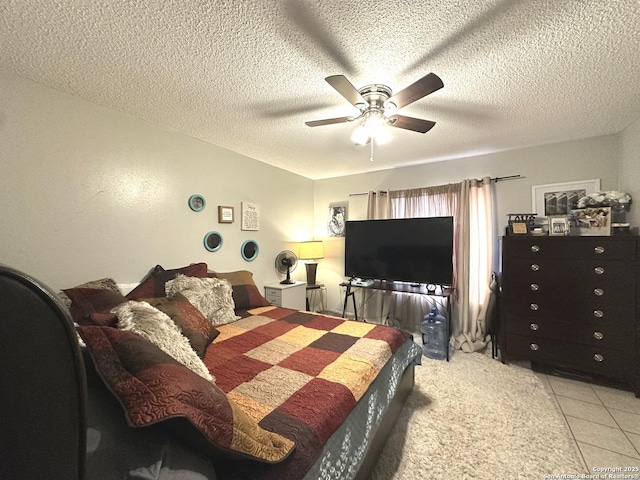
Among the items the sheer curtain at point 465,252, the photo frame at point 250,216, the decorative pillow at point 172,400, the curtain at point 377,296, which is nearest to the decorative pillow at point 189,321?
the decorative pillow at point 172,400

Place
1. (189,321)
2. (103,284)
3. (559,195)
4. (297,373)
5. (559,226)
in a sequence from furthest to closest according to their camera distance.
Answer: (559,195), (559,226), (103,284), (189,321), (297,373)

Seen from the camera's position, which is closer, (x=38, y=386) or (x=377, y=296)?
(x=38, y=386)

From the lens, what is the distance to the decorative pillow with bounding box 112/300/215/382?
1.13 m

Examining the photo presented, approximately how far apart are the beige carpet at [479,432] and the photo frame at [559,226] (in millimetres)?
1383

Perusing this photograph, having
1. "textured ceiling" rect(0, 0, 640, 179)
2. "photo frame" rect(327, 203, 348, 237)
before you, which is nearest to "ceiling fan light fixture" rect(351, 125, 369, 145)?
"textured ceiling" rect(0, 0, 640, 179)

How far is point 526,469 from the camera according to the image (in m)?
1.47

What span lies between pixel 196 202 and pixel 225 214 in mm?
350

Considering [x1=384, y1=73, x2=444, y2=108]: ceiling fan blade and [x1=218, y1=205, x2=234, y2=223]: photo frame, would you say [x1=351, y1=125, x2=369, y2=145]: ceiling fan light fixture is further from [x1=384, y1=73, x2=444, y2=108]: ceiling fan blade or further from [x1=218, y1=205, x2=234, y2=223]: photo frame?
[x1=218, y1=205, x2=234, y2=223]: photo frame

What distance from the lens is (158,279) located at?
223 cm

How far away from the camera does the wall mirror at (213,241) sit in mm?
2787

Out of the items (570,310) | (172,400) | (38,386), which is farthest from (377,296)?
(38,386)

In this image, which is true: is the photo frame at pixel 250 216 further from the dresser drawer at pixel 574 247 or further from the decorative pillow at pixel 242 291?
the dresser drawer at pixel 574 247

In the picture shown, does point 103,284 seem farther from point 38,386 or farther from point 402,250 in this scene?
point 402,250

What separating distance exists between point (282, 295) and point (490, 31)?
118 inches
